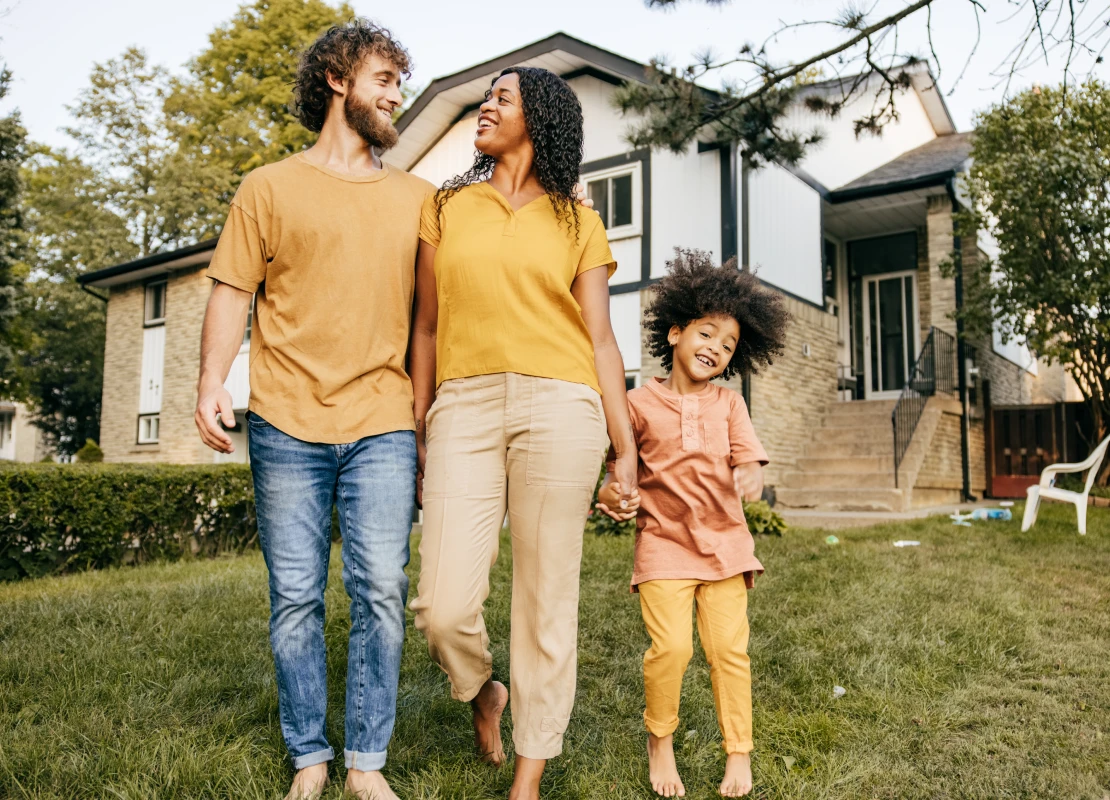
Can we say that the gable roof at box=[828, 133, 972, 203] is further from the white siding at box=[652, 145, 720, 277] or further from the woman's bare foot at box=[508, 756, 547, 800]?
the woman's bare foot at box=[508, 756, 547, 800]

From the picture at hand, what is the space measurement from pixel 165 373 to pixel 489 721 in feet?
63.6

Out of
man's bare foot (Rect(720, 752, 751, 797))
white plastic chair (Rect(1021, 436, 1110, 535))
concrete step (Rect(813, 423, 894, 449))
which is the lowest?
man's bare foot (Rect(720, 752, 751, 797))

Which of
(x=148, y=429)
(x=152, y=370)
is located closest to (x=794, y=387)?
(x=152, y=370)

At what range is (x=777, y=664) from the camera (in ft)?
13.8

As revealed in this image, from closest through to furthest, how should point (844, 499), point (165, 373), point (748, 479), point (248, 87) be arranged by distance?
point (748, 479) → point (844, 499) → point (165, 373) → point (248, 87)

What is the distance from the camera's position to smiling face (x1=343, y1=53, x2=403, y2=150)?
280cm

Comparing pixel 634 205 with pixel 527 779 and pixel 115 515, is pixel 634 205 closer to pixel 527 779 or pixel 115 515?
pixel 115 515

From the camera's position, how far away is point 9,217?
17.9m

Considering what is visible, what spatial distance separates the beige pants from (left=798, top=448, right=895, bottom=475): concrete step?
32.4ft

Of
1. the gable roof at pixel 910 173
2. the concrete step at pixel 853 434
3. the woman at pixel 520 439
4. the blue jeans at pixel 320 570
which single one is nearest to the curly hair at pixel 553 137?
the woman at pixel 520 439

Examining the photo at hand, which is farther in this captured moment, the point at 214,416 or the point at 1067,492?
the point at 1067,492

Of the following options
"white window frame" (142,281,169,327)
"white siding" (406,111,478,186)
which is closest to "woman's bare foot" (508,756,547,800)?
"white siding" (406,111,478,186)

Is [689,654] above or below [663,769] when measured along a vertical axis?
above

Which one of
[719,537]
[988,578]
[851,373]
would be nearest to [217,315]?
[719,537]
